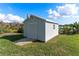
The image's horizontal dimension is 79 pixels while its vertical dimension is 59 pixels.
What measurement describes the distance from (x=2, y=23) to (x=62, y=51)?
4.71 feet

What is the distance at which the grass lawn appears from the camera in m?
5.69

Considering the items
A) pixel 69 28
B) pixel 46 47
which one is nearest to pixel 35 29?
pixel 46 47

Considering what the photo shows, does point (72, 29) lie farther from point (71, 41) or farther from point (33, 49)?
point (33, 49)

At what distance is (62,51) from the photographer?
5.70 metres

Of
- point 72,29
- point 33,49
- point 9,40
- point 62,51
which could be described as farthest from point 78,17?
point 9,40

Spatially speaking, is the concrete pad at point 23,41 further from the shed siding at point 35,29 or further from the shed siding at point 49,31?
the shed siding at point 49,31

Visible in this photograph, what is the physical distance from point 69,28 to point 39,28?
0.65m

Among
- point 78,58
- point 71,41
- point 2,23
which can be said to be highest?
point 2,23

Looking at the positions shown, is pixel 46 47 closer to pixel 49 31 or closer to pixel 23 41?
pixel 49 31

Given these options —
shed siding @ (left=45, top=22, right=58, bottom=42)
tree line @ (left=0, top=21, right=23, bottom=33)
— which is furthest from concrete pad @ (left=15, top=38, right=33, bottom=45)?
shed siding @ (left=45, top=22, right=58, bottom=42)

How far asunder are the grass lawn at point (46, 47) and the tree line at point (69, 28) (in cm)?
10

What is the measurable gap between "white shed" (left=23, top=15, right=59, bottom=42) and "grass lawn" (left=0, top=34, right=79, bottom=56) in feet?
0.41

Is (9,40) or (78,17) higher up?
(78,17)

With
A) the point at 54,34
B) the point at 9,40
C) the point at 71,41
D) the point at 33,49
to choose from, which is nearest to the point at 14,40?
the point at 9,40
